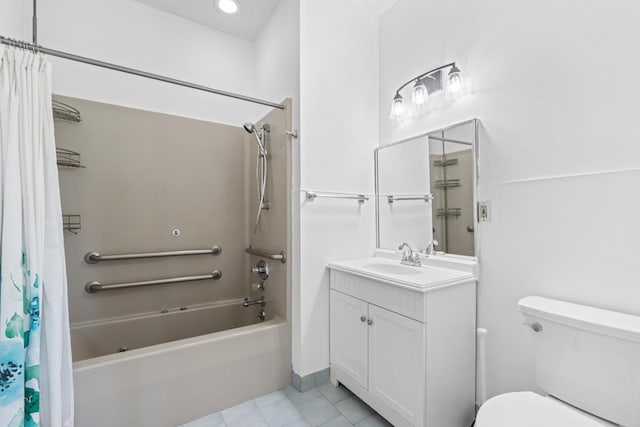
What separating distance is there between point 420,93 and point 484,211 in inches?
35.1

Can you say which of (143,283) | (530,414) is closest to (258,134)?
(143,283)

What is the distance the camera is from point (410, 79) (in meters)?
2.04

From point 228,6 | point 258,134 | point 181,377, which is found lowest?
point 181,377

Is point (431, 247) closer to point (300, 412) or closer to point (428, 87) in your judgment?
point (428, 87)

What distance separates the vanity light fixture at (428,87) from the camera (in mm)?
1677

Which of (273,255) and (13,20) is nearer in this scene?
(13,20)

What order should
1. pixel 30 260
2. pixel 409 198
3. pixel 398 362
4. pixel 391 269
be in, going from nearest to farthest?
pixel 30 260 < pixel 398 362 < pixel 391 269 < pixel 409 198

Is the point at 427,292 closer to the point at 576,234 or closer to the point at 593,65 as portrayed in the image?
the point at 576,234

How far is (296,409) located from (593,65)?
90.0 inches

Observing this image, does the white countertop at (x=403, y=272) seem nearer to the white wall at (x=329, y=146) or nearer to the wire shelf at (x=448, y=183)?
the white wall at (x=329, y=146)

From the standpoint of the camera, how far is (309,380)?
188 centimetres

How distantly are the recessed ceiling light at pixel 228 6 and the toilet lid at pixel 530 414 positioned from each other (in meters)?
3.00

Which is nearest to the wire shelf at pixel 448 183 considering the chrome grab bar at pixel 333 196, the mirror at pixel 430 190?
the mirror at pixel 430 190

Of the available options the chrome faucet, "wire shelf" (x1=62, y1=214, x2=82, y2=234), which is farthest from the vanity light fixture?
"wire shelf" (x1=62, y1=214, x2=82, y2=234)
